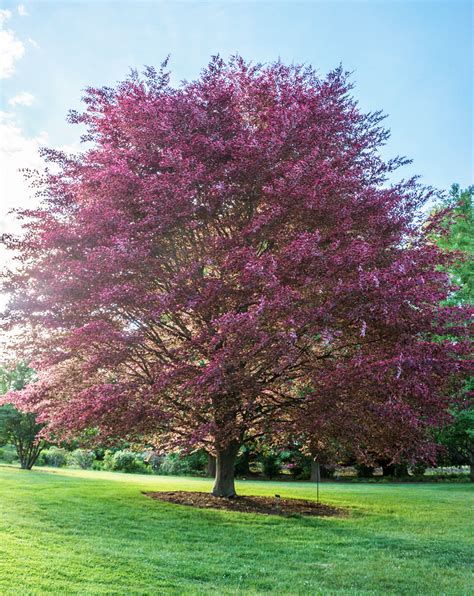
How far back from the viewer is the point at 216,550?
747 centimetres

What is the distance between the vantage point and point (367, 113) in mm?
13680

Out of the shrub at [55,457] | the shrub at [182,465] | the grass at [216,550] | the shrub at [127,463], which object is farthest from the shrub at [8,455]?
the grass at [216,550]

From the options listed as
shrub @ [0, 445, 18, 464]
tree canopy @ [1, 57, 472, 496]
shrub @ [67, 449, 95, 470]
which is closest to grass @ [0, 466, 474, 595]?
tree canopy @ [1, 57, 472, 496]

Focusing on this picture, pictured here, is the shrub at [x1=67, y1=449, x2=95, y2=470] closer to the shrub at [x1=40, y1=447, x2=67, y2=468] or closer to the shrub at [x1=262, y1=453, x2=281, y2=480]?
the shrub at [x1=40, y1=447, x2=67, y2=468]

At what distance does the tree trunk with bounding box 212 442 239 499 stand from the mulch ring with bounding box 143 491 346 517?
0.75 ft

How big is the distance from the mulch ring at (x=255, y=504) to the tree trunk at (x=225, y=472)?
9.0 inches

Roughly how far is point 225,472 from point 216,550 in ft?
19.6

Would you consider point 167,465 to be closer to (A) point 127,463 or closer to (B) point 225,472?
(A) point 127,463

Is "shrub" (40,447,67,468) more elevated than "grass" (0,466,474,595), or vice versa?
"shrub" (40,447,67,468)

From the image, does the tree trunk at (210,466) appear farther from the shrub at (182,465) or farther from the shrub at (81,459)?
the shrub at (81,459)

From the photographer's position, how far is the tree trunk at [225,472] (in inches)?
522

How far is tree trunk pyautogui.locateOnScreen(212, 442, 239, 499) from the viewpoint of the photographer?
43.5ft

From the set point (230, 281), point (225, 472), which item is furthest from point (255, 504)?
point (230, 281)

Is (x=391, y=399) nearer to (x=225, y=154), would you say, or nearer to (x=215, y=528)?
(x=215, y=528)
